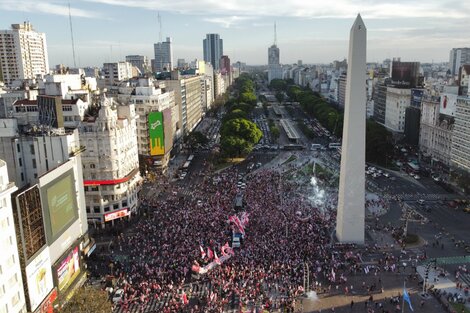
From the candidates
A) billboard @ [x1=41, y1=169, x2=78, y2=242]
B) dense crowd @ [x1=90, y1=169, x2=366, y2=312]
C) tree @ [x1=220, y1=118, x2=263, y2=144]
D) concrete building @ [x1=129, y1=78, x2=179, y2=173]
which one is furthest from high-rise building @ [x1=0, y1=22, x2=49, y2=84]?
billboard @ [x1=41, y1=169, x2=78, y2=242]

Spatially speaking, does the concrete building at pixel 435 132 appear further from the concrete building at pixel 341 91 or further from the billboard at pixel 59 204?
the billboard at pixel 59 204

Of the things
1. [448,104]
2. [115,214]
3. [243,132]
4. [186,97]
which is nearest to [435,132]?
[448,104]

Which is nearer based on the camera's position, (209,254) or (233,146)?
(209,254)

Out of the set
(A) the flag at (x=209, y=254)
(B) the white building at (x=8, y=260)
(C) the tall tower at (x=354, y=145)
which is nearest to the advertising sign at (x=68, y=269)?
(B) the white building at (x=8, y=260)

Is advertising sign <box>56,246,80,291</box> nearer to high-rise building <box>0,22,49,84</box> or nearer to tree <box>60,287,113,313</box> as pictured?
tree <box>60,287,113,313</box>

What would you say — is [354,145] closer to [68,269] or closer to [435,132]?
[68,269]

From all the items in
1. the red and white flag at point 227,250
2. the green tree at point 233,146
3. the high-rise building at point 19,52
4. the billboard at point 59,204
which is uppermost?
the high-rise building at point 19,52
